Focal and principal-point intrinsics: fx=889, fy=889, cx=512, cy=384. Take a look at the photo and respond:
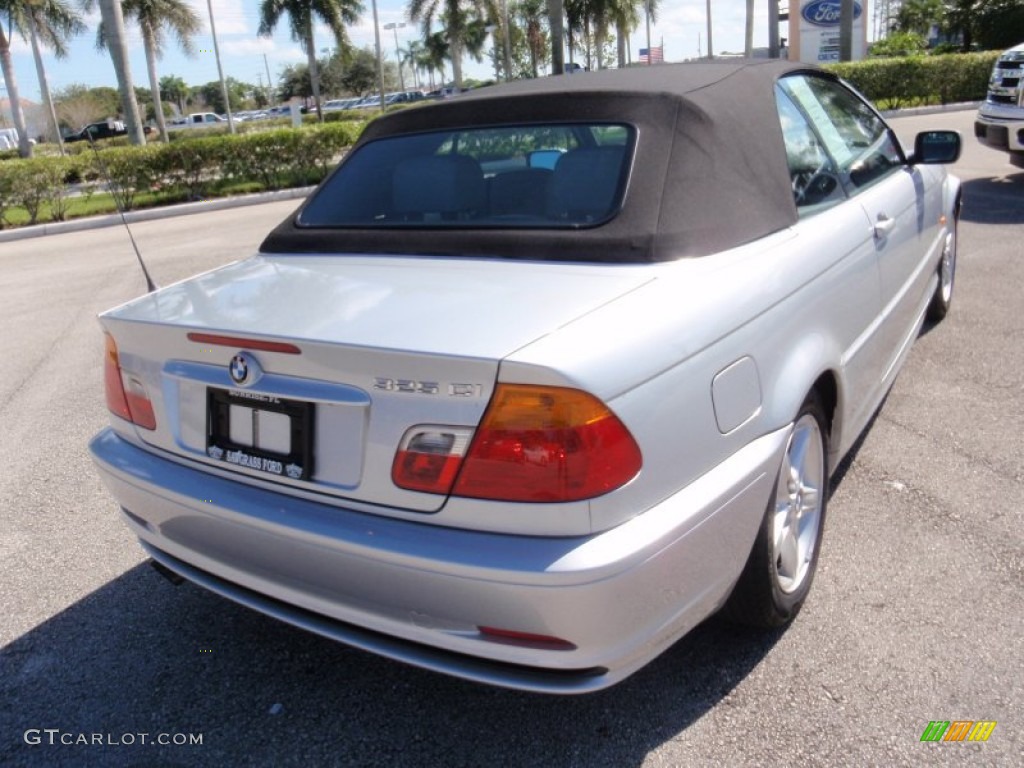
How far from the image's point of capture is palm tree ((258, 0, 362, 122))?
38.2 meters

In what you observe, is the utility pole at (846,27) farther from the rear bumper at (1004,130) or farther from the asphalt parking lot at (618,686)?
the asphalt parking lot at (618,686)

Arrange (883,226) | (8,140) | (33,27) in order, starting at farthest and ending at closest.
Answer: (8,140), (33,27), (883,226)

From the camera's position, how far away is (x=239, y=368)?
2238 mm

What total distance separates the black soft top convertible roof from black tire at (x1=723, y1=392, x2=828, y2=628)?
24.8 inches

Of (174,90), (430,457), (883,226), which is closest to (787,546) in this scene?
(430,457)

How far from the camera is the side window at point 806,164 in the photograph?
307 centimetres

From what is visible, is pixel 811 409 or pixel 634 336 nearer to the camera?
pixel 634 336

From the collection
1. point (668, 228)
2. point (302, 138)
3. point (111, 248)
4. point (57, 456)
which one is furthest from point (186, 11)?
point (668, 228)

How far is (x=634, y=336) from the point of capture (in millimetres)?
2039

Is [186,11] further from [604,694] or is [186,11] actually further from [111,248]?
[604,694]

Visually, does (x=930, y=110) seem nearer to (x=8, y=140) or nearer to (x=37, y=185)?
(x=37, y=185)

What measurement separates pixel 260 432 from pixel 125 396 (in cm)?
67

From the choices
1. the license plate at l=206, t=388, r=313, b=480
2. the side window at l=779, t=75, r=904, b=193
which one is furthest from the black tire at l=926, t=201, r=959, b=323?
the license plate at l=206, t=388, r=313, b=480

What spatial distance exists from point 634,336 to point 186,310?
1.32 meters
